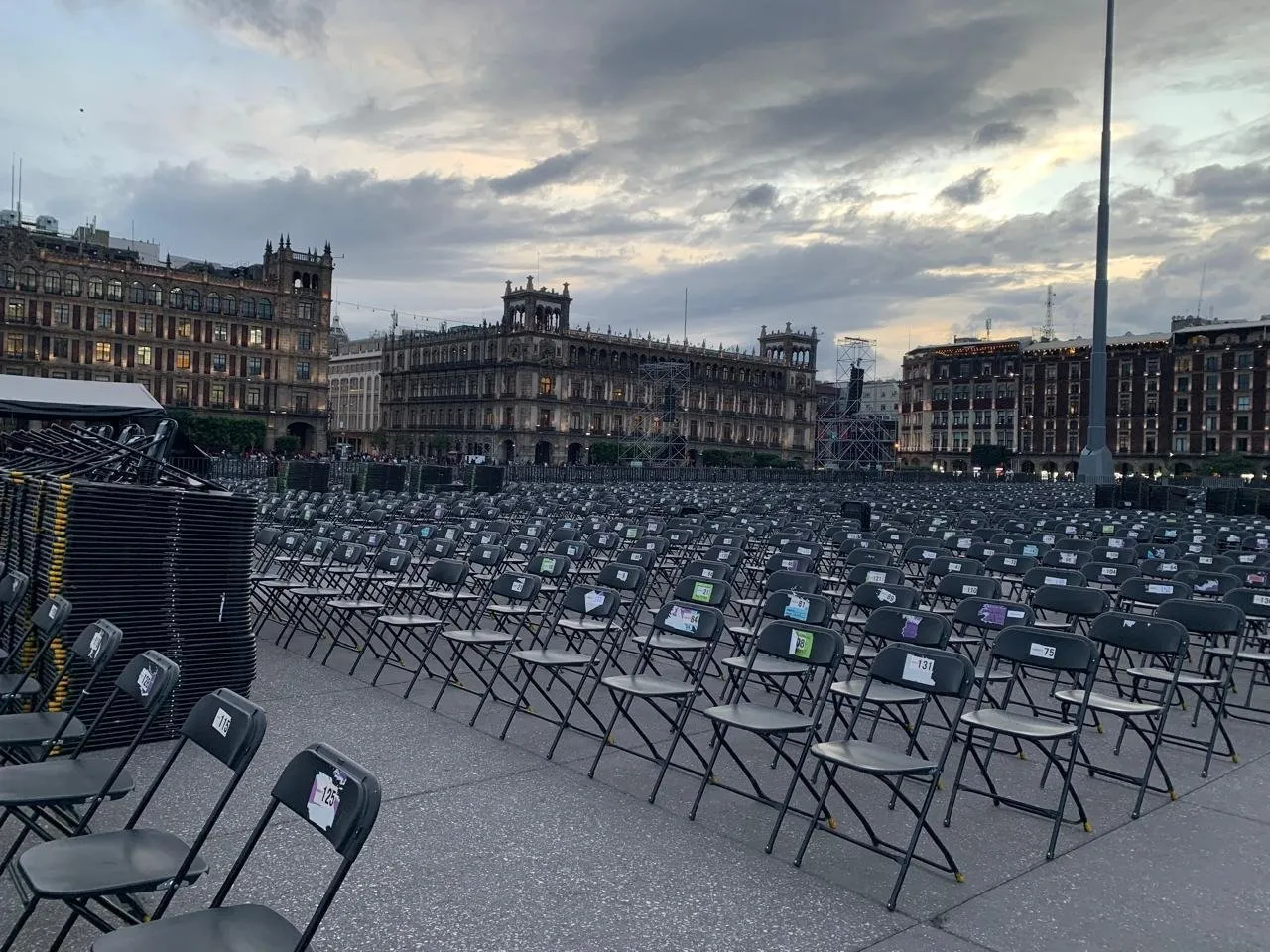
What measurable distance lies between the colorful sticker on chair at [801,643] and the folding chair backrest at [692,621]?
1.79 ft

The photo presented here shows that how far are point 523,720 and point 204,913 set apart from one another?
392 centimetres

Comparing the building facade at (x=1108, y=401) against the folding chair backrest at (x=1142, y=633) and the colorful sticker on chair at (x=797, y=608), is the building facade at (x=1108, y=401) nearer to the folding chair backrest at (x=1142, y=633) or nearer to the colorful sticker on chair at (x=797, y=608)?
the folding chair backrest at (x=1142, y=633)

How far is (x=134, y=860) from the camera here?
317 centimetres

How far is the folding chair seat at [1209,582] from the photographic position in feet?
29.5

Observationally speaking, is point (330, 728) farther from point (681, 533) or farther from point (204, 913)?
point (681, 533)

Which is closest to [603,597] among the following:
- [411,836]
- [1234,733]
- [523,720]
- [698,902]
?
[523,720]

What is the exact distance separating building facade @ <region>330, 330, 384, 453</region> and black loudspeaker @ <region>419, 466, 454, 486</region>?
92.7 m

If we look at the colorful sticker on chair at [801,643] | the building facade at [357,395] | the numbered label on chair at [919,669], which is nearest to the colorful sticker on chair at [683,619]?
the colorful sticker on chair at [801,643]

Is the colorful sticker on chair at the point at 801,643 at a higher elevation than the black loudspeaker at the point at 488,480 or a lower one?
lower

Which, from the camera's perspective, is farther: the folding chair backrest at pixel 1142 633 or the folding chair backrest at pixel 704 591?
the folding chair backrest at pixel 704 591

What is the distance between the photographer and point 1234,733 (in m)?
6.99

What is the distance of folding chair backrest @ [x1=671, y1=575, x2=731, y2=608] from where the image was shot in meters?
6.97

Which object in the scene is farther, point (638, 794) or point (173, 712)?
point (173, 712)

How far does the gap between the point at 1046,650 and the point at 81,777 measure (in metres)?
4.68
